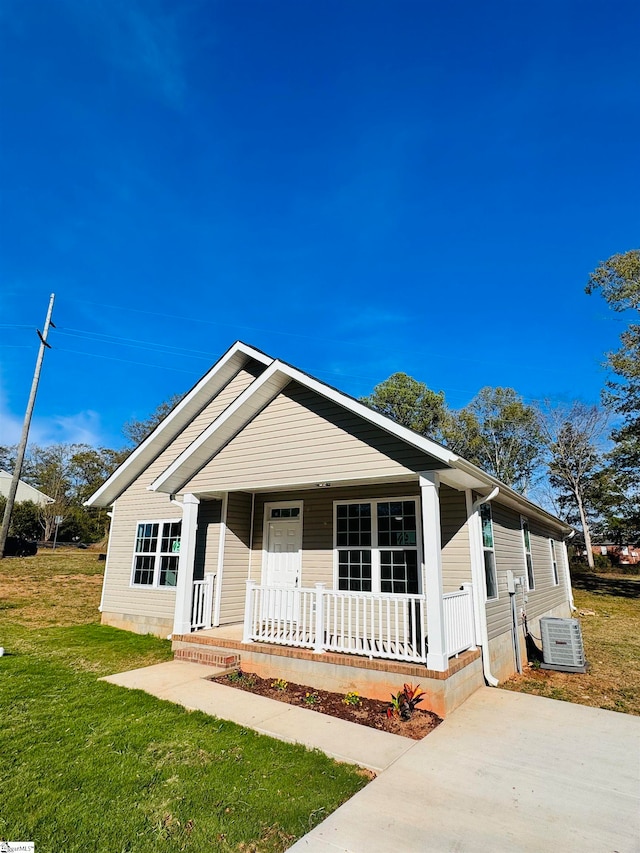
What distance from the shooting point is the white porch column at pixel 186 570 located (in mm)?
8797

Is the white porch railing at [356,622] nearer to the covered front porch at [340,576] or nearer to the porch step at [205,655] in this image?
the covered front porch at [340,576]

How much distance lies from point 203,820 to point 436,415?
30365 millimetres

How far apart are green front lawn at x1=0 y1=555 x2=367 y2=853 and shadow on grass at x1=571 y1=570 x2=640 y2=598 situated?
2222 cm

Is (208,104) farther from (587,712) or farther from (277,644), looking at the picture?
(587,712)

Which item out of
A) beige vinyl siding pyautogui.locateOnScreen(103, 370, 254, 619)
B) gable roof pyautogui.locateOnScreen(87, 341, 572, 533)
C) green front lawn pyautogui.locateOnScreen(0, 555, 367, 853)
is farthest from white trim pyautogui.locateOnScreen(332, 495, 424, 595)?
beige vinyl siding pyautogui.locateOnScreen(103, 370, 254, 619)

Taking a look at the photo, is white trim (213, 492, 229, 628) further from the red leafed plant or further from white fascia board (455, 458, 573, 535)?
white fascia board (455, 458, 573, 535)

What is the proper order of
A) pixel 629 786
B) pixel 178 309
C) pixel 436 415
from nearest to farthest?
pixel 629 786, pixel 178 309, pixel 436 415

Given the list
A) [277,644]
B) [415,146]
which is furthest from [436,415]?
[277,644]

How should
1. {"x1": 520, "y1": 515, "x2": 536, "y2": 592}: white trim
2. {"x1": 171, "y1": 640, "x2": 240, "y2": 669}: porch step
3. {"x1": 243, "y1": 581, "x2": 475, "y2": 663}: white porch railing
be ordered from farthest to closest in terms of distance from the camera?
{"x1": 520, "y1": 515, "x2": 536, "y2": 592}: white trim, {"x1": 171, "y1": 640, "x2": 240, "y2": 669}: porch step, {"x1": 243, "y1": 581, "x2": 475, "y2": 663}: white porch railing

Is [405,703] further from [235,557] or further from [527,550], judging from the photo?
[527,550]

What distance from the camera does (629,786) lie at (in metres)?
4.04

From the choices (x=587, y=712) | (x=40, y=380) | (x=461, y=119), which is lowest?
(x=587, y=712)

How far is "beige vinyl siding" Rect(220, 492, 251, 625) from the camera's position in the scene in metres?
9.64

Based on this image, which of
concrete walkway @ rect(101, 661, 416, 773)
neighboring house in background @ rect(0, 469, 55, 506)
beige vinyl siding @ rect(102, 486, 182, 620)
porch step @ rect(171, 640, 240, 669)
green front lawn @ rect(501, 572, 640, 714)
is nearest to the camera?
concrete walkway @ rect(101, 661, 416, 773)
